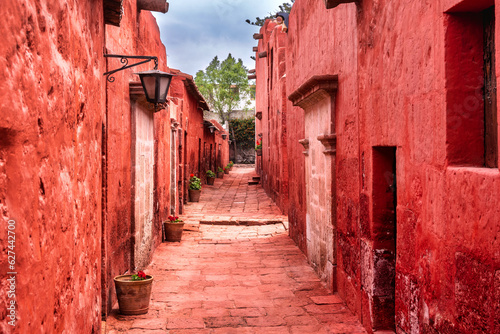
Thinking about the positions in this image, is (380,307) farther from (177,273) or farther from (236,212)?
(236,212)

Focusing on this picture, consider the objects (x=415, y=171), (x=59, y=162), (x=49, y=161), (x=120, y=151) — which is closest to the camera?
(x=49, y=161)

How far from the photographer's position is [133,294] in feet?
16.4

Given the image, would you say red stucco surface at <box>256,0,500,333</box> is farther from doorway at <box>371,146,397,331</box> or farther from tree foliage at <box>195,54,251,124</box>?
tree foliage at <box>195,54,251,124</box>

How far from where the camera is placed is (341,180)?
5.68 metres

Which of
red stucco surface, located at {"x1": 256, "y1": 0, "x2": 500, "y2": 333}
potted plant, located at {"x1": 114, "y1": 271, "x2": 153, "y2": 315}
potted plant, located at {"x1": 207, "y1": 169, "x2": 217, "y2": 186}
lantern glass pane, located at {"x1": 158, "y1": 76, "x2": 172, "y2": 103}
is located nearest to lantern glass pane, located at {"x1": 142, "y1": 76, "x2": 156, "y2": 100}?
lantern glass pane, located at {"x1": 158, "y1": 76, "x2": 172, "y2": 103}

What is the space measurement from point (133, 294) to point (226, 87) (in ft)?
130

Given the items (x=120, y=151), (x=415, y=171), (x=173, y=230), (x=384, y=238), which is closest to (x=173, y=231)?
(x=173, y=230)

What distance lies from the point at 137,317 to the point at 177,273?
1930mm

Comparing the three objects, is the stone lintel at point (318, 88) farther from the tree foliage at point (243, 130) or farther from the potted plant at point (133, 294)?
the tree foliage at point (243, 130)

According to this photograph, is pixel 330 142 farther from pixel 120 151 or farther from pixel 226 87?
pixel 226 87

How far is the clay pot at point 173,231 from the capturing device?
30.2ft

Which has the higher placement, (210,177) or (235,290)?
A: (210,177)

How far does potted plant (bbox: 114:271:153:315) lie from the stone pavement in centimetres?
8

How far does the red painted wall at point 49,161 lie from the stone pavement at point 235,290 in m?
1.34
